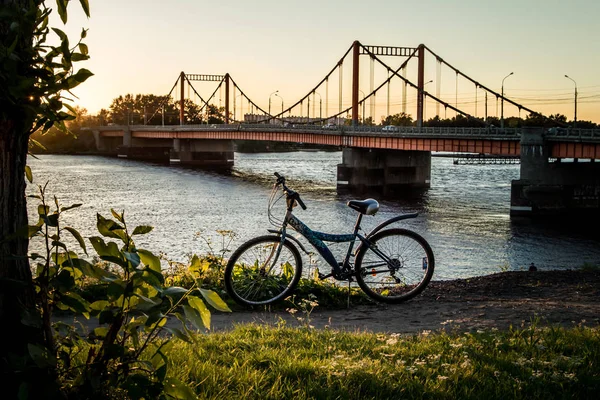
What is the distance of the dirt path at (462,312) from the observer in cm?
702

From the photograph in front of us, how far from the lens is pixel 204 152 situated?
305ft

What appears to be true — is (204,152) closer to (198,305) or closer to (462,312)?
(462,312)

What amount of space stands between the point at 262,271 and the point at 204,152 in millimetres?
86299

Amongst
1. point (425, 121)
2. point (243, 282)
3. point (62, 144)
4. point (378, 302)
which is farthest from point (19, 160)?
point (62, 144)

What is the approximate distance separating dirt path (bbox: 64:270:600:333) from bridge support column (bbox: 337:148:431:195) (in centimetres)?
4786

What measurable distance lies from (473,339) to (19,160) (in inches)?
152

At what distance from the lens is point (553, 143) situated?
41.2 metres

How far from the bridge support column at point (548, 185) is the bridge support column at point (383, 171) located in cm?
1747

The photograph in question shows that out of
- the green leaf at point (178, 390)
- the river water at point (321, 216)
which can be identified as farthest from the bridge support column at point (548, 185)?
the green leaf at point (178, 390)

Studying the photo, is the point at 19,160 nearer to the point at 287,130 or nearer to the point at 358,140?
the point at 358,140

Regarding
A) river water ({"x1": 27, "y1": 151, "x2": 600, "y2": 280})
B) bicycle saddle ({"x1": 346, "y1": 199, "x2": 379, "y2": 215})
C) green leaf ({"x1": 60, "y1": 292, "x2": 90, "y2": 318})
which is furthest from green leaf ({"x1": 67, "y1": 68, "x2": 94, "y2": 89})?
river water ({"x1": 27, "y1": 151, "x2": 600, "y2": 280})

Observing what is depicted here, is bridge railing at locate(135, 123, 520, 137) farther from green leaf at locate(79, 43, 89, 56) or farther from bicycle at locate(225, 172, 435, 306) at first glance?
green leaf at locate(79, 43, 89, 56)

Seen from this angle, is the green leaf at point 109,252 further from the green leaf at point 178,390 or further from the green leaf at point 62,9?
the green leaf at point 62,9

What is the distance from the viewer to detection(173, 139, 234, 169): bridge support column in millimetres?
92000
